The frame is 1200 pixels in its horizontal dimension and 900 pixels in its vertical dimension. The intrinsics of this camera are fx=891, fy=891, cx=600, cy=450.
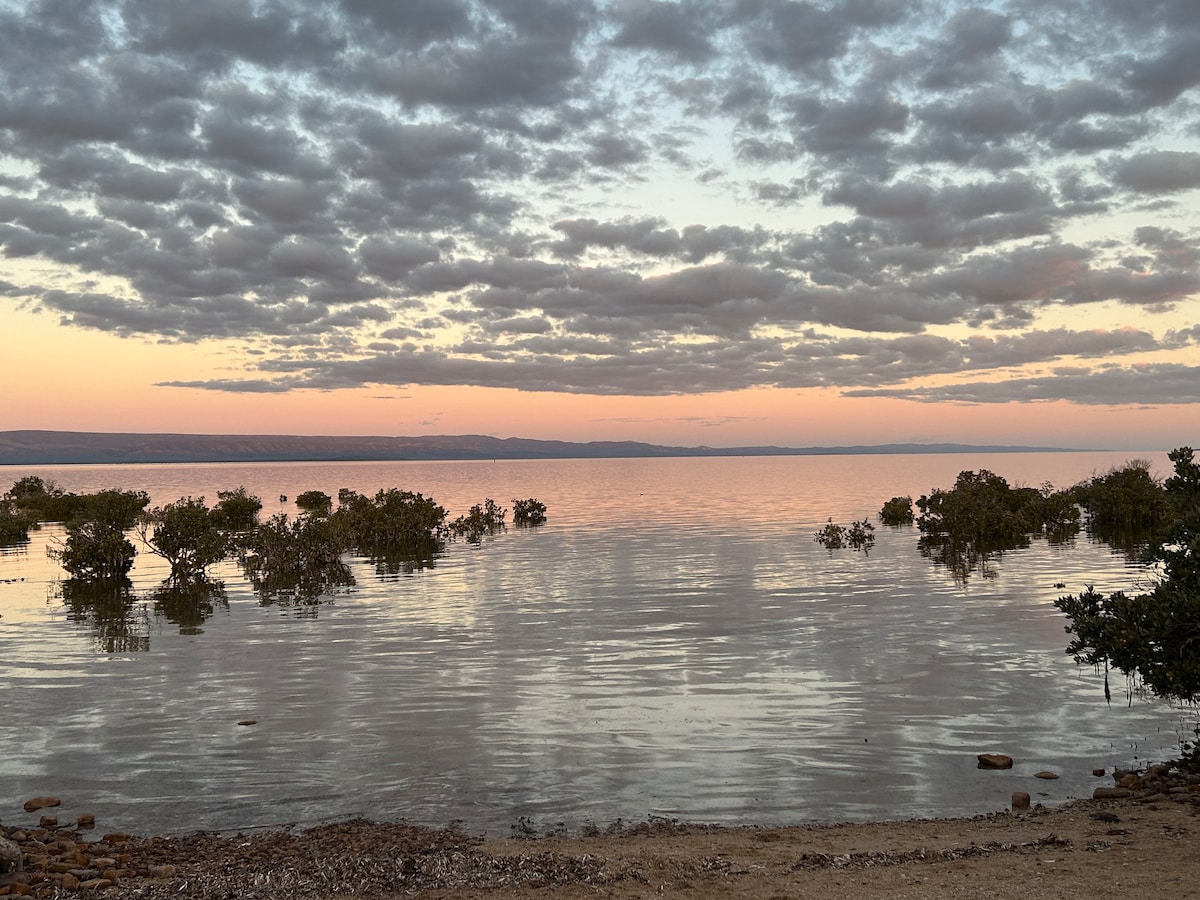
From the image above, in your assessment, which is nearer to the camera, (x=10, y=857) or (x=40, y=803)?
(x=10, y=857)

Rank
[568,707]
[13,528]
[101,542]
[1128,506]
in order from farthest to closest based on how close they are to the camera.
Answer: [1128,506]
[13,528]
[101,542]
[568,707]

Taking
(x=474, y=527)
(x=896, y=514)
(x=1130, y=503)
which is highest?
(x=1130, y=503)

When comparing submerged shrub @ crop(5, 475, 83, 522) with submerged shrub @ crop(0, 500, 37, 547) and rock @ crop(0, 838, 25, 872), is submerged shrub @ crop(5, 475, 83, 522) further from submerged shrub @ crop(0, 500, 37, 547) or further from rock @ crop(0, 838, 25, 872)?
rock @ crop(0, 838, 25, 872)

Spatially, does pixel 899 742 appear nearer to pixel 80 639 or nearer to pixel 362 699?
pixel 362 699

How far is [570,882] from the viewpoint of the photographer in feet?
34.3

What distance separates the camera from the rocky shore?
10.2 m

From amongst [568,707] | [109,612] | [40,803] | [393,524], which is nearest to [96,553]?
[109,612]

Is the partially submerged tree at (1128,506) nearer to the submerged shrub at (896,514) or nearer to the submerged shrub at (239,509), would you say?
the submerged shrub at (896,514)

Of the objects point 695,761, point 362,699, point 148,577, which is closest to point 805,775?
point 695,761

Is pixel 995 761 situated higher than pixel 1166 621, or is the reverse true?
pixel 1166 621

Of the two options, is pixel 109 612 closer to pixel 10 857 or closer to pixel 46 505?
pixel 10 857

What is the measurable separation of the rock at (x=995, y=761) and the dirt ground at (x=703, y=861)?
2432 mm

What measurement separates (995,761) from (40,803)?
52.6 feet

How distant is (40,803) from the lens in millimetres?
14391
